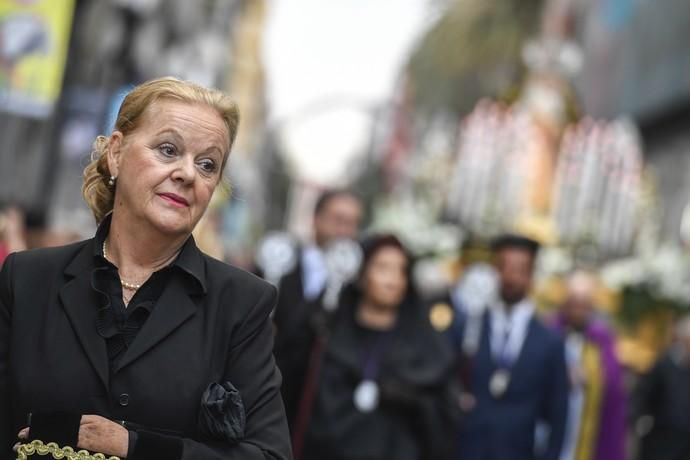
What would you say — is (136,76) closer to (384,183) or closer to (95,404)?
(95,404)

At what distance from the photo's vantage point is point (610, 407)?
1020cm

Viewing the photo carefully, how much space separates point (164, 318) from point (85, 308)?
17cm

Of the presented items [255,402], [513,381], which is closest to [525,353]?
[513,381]

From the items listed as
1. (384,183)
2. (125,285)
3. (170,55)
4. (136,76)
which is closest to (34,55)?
(125,285)

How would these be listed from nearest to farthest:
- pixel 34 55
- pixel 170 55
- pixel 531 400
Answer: pixel 531 400
pixel 34 55
pixel 170 55

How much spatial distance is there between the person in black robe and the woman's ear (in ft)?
29.5

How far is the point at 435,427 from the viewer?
701cm

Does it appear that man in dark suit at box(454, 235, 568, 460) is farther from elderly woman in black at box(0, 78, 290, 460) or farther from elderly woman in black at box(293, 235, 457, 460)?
elderly woman in black at box(0, 78, 290, 460)

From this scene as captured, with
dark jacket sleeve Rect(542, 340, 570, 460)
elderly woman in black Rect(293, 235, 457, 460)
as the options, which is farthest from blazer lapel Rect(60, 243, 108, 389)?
dark jacket sleeve Rect(542, 340, 570, 460)

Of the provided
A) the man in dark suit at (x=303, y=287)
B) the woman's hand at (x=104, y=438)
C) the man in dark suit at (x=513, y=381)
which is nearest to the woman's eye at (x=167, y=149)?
the woman's hand at (x=104, y=438)

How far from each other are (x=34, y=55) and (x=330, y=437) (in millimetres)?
6903

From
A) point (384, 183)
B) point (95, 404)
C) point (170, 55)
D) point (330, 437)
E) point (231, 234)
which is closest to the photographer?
point (95, 404)

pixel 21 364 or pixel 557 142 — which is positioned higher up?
pixel 557 142

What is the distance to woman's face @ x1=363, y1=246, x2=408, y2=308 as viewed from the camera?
23.6ft
